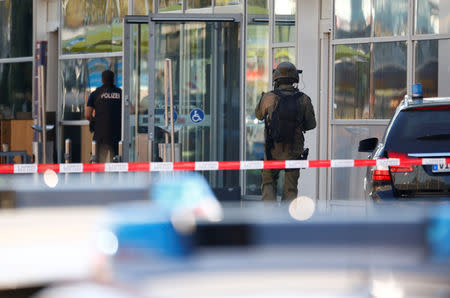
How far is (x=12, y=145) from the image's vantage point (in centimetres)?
1928

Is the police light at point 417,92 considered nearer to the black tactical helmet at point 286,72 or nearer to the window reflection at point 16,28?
the black tactical helmet at point 286,72

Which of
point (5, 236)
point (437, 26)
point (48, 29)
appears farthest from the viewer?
point (48, 29)

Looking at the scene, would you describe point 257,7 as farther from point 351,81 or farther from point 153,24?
point 351,81

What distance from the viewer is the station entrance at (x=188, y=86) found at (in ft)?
48.4

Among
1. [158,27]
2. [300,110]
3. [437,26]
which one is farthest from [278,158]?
[158,27]

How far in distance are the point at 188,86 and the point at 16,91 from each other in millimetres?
5664

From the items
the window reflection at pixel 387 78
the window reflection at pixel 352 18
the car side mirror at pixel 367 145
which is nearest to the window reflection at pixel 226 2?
the window reflection at pixel 352 18

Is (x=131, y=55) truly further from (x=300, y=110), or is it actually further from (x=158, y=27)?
(x=300, y=110)

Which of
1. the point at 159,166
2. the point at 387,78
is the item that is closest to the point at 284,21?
the point at 387,78

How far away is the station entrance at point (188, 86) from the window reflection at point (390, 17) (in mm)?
2415

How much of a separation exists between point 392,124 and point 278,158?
3109 mm

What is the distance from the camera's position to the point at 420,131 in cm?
827

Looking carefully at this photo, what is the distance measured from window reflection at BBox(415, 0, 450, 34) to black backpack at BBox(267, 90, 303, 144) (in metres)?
2.45

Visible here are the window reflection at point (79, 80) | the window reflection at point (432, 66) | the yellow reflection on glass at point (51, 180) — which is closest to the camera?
the yellow reflection on glass at point (51, 180)
